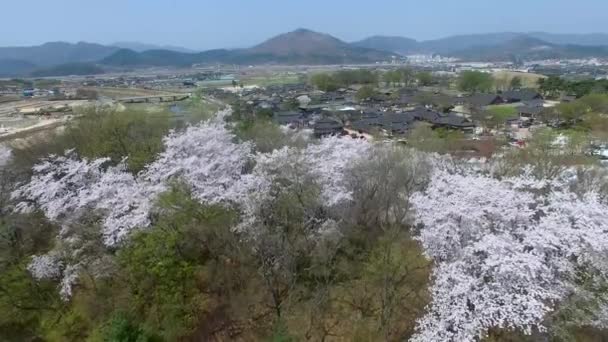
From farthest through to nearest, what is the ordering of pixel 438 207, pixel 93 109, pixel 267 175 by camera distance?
pixel 93 109 < pixel 267 175 < pixel 438 207

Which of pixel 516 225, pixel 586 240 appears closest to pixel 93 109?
pixel 516 225

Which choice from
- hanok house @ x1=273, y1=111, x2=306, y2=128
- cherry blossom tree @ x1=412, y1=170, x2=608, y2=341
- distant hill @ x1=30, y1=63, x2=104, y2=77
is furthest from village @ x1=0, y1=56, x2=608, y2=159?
distant hill @ x1=30, y1=63, x2=104, y2=77

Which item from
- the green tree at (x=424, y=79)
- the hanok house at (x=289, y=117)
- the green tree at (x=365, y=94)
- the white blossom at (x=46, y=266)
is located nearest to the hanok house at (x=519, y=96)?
the green tree at (x=365, y=94)

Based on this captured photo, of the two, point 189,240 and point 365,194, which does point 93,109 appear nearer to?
point 189,240

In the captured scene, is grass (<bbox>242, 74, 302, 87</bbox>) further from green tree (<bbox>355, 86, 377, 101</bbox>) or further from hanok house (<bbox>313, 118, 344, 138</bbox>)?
hanok house (<bbox>313, 118, 344, 138</bbox>)

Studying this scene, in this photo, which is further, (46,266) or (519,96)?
(519,96)

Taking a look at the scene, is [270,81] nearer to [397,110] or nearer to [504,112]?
[397,110]

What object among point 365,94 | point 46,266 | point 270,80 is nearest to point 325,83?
point 365,94

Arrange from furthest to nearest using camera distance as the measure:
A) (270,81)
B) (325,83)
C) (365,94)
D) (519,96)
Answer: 1. (270,81)
2. (325,83)
3. (365,94)
4. (519,96)
